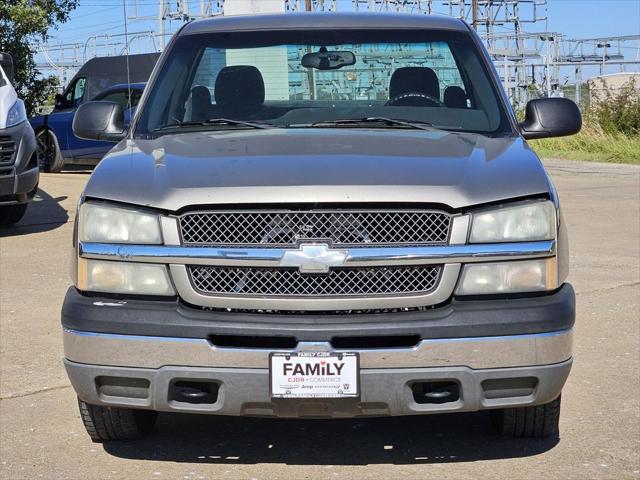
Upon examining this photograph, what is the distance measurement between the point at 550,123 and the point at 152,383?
7.90ft

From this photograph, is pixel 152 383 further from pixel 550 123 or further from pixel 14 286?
pixel 14 286

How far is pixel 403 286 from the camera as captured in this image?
4195 mm

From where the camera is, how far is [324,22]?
5.93 meters

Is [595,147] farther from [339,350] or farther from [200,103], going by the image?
[339,350]

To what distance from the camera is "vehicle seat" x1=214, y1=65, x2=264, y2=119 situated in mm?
5508

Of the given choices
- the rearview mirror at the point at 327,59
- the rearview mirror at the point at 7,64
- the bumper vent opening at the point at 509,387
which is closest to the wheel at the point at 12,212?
the rearview mirror at the point at 7,64

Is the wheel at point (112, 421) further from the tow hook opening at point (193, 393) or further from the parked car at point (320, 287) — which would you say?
the tow hook opening at point (193, 393)

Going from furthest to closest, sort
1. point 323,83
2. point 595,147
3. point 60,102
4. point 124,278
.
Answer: point 595,147, point 60,102, point 323,83, point 124,278

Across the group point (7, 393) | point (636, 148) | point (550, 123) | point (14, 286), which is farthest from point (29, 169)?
point (636, 148)

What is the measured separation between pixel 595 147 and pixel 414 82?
2323 centimetres

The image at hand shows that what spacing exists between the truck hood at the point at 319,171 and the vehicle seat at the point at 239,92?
0.56 m

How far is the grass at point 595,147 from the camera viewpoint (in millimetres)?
26078

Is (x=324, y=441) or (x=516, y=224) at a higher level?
(x=516, y=224)

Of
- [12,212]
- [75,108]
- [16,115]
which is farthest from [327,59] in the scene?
[75,108]
